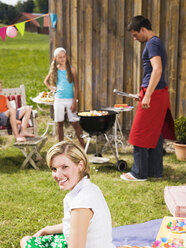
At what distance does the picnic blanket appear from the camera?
136 inches

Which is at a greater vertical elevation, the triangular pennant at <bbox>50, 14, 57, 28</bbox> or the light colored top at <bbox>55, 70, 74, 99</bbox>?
the triangular pennant at <bbox>50, 14, 57, 28</bbox>

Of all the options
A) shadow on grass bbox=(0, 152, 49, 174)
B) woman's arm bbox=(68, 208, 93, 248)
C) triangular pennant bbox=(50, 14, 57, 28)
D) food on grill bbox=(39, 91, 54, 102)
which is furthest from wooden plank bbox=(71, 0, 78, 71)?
woman's arm bbox=(68, 208, 93, 248)

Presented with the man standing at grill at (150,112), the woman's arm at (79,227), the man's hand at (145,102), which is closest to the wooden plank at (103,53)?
the man standing at grill at (150,112)

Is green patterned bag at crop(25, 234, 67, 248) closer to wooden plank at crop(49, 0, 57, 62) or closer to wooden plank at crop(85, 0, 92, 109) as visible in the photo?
wooden plank at crop(85, 0, 92, 109)

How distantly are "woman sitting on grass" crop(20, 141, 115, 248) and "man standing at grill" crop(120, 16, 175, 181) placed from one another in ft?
8.82

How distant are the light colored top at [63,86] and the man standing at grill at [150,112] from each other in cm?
185

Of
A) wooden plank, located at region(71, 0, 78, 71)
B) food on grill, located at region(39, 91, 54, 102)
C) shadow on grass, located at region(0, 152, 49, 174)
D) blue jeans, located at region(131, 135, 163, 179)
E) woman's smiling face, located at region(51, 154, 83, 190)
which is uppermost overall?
wooden plank, located at region(71, 0, 78, 71)

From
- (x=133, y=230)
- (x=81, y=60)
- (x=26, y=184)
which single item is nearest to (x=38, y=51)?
(x=81, y=60)

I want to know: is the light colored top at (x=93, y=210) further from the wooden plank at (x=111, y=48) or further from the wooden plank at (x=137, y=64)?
the wooden plank at (x=111, y=48)

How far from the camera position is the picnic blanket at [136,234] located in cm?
345

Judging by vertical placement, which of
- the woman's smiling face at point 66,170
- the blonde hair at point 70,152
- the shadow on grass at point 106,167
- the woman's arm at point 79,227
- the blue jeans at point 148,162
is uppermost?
the blonde hair at point 70,152

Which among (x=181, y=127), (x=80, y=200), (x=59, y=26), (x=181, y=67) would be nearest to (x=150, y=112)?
(x=181, y=127)

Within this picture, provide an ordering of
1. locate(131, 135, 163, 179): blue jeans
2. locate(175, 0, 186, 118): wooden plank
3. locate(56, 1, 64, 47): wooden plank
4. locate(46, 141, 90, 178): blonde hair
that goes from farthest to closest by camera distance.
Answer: locate(56, 1, 64, 47): wooden plank, locate(175, 0, 186, 118): wooden plank, locate(131, 135, 163, 179): blue jeans, locate(46, 141, 90, 178): blonde hair

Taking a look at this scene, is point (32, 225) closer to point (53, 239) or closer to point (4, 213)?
point (4, 213)
